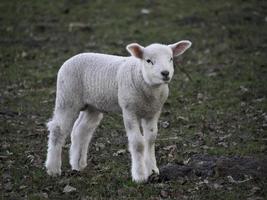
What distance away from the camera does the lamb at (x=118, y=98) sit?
880cm

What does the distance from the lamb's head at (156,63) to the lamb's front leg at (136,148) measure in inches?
24.6

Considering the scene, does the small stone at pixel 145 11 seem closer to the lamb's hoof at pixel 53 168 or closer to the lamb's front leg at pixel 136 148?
the lamb's hoof at pixel 53 168

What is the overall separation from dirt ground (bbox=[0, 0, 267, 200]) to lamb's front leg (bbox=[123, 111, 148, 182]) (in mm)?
185

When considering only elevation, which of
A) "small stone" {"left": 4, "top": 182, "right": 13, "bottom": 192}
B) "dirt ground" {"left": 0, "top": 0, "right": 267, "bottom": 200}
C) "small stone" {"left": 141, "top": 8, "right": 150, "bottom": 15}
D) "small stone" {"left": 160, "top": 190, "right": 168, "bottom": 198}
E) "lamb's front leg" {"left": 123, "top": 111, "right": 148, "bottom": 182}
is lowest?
"small stone" {"left": 141, "top": 8, "right": 150, "bottom": 15}

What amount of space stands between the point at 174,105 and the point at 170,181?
5291 mm

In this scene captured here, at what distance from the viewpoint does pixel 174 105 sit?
13.9 metres

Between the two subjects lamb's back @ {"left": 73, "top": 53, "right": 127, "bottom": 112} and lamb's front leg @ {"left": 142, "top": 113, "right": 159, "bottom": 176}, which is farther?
lamb's back @ {"left": 73, "top": 53, "right": 127, "bottom": 112}

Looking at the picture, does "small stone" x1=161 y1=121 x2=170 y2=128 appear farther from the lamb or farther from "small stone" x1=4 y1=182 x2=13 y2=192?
"small stone" x1=4 y1=182 x2=13 y2=192

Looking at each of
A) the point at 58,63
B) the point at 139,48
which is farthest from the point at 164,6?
the point at 139,48

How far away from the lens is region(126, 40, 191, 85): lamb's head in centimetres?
848

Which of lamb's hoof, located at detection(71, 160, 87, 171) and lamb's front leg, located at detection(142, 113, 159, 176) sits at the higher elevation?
lamb's front leg, located at detection(142, 113, 159, 176)

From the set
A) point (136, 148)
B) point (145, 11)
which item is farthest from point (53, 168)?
point (145, 11)

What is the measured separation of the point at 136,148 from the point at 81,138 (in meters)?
1.57

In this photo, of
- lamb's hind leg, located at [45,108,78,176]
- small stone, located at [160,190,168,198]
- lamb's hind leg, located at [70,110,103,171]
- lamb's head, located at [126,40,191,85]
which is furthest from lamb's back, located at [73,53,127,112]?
small stone, located at [160,190,168,198]
